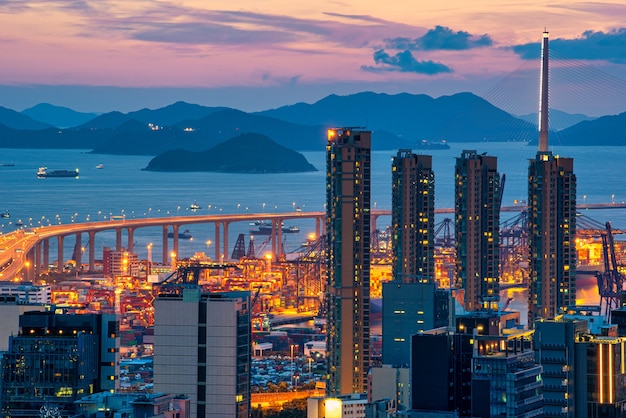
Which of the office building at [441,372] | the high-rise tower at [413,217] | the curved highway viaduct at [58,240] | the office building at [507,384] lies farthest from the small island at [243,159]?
the office building at [507,384]

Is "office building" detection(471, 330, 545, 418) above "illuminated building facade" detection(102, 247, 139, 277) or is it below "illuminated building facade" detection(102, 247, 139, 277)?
below

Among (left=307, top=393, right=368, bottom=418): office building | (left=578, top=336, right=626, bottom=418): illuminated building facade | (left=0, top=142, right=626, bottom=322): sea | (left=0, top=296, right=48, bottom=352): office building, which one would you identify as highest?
(left=0, top=142, right=626, bottom=322): sea

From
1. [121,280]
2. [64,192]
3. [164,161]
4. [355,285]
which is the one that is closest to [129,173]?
[164,161]

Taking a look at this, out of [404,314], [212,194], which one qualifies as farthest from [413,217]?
[212,194]

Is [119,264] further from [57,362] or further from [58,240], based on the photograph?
[57,362]

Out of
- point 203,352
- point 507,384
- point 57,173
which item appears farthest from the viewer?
point 57,173

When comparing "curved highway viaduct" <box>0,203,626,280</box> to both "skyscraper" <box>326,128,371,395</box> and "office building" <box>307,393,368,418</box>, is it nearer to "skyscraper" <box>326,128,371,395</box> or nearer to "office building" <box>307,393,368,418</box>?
"skyscraper" <box>326,128,371,395</box>

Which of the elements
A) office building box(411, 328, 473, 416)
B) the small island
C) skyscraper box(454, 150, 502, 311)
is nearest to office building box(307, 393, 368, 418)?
office building box(411, 328, 473, 416)
